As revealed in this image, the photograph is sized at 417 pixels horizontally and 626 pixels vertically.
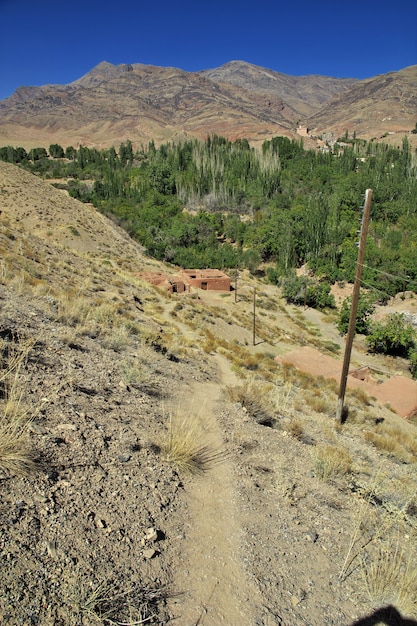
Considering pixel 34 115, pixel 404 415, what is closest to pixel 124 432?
pixel 404 415

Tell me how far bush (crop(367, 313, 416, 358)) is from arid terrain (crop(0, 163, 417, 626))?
1642cm

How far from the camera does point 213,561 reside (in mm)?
3682

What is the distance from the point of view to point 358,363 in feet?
75.9

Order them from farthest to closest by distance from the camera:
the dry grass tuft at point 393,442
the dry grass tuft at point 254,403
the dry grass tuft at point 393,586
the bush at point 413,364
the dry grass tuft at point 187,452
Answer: the bush at point 413,364 → the dry grass tuft at point 393,442 → the dry grass tuft at point 254,403 → the dry grass tuft at point 187,452 → the dry grass tuft at point 393,586

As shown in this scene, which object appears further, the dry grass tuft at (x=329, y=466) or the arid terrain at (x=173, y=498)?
the dry grass tuft at (x=329, y=466)

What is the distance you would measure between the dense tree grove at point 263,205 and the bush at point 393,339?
926 centimetres

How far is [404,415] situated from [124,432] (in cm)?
1159

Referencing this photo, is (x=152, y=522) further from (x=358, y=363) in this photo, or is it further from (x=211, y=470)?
(x=358, y=363)

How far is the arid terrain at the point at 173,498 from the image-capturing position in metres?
3.06

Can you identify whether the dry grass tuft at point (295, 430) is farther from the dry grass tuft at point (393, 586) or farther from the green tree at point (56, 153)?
the green tree at point (56, 153)

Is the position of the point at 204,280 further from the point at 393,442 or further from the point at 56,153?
the point at 56,153

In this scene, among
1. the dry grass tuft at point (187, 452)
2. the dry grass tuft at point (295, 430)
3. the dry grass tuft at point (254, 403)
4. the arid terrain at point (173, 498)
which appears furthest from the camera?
the dry grass tuft at point (254, 403)

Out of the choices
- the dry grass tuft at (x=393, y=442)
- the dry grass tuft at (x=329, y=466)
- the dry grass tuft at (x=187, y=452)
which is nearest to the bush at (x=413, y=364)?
the dry grass tuft at (x=393, y=442)

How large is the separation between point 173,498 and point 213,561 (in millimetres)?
807
